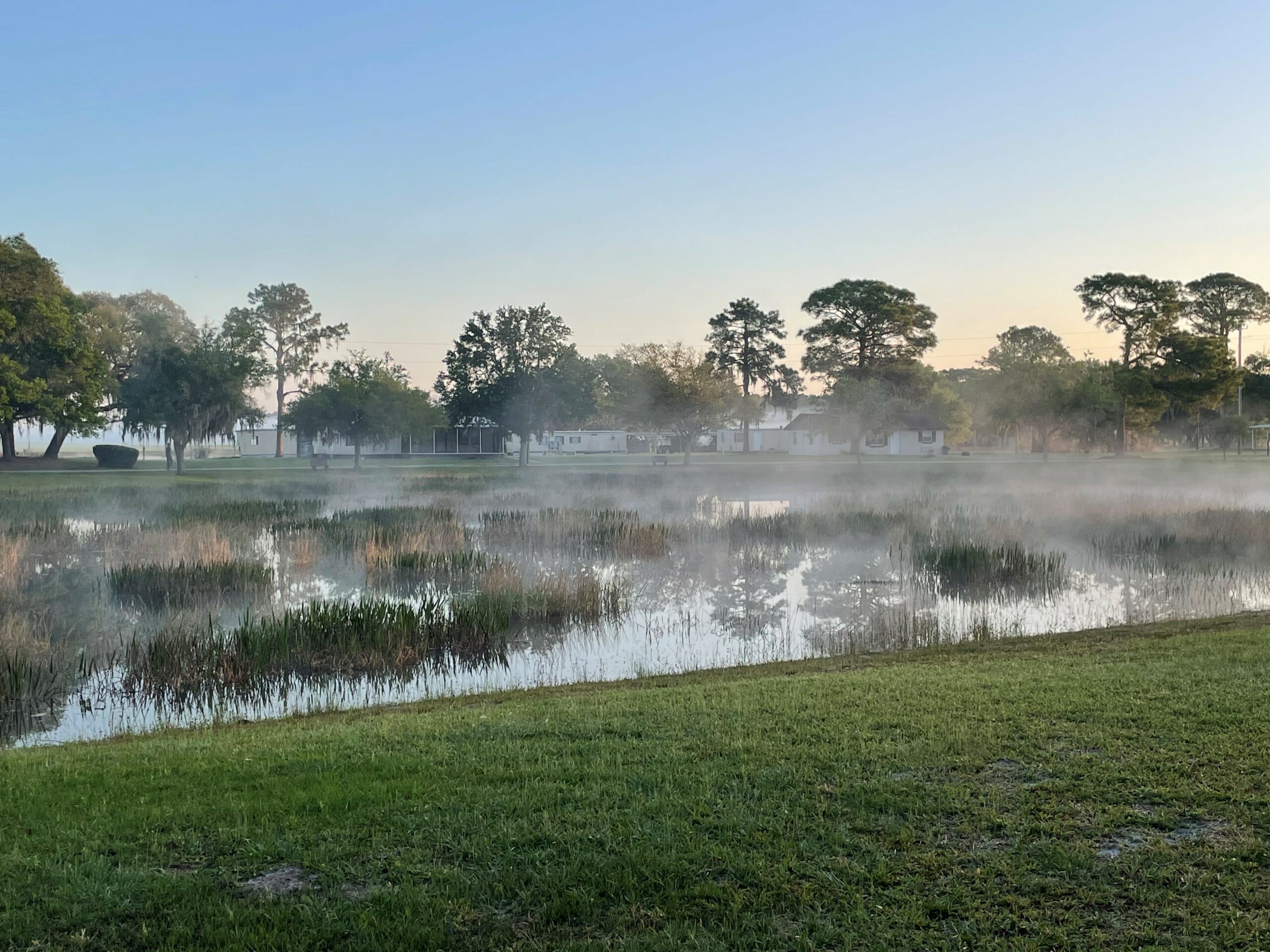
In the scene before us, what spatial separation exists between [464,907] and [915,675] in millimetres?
5769

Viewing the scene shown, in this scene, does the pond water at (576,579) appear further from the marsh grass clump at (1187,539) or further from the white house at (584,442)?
the white house at (584,442)

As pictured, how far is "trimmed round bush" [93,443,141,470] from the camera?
5306 cm

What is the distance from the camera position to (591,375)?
206ft

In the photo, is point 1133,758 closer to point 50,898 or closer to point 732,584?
point 50,898

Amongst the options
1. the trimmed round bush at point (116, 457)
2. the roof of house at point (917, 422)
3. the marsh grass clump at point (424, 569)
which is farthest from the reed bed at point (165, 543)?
the roof of house at point (917, 422)

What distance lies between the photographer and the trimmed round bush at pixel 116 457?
174 feet

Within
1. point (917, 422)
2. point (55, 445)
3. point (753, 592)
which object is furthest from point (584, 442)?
point (753, 592)

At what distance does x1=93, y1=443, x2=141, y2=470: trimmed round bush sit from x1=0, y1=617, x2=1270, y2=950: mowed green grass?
51.3 meters

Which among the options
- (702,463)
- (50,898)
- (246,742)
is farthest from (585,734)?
(702,463)

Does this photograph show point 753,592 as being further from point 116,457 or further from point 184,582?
point 116,457

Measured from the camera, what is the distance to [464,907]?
4.25 m

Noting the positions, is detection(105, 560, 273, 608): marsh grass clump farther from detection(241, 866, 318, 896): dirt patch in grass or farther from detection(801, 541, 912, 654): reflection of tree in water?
detection(241, 866, 318, 896): dirt patch in grass

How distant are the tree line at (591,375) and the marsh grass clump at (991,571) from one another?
37204 mm

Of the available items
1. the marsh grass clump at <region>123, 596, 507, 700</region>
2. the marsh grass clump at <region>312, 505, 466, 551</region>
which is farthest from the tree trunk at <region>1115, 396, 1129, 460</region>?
the marsh grass clump at <region>123, 596, 507, 700</region>
